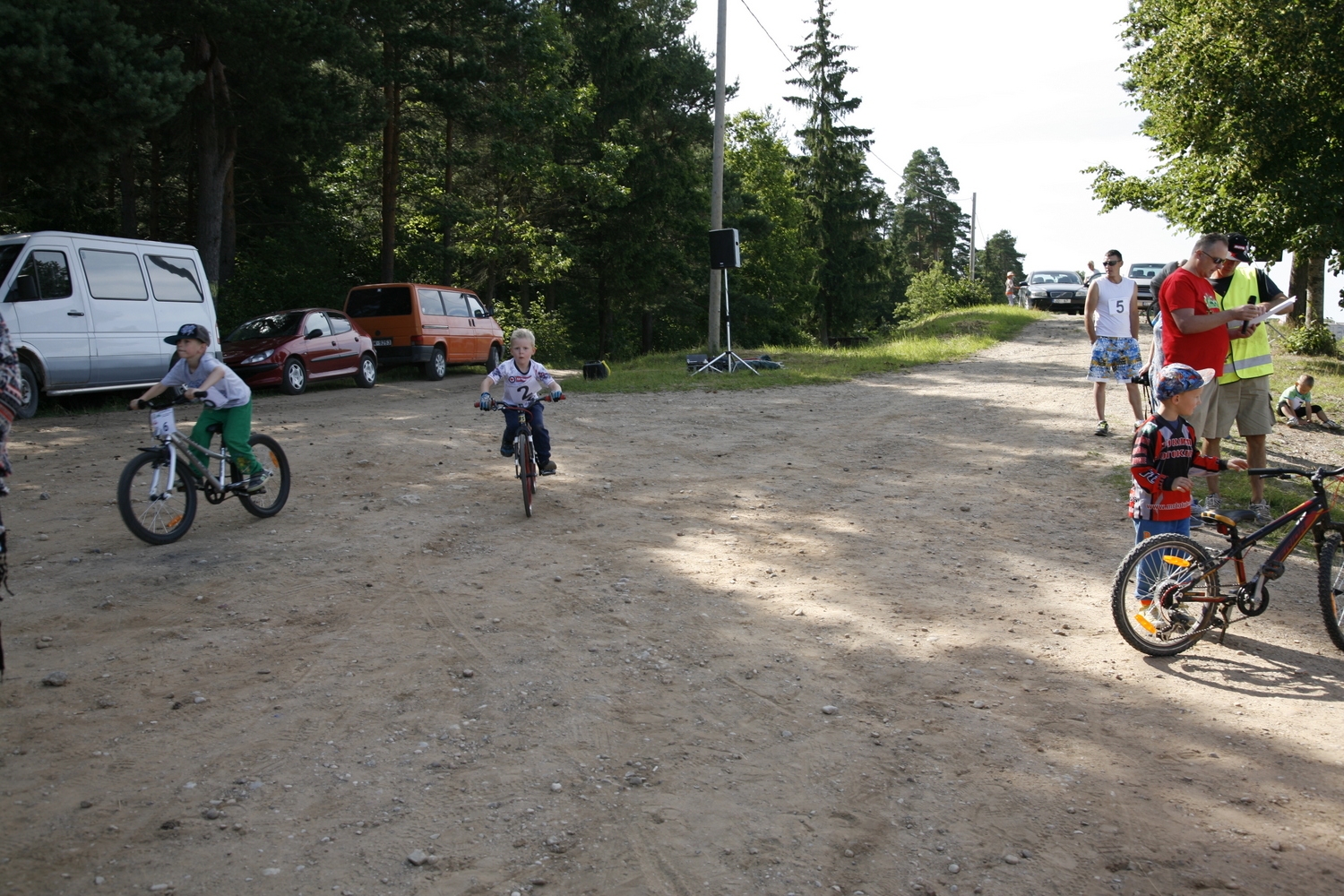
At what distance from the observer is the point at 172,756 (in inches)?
159

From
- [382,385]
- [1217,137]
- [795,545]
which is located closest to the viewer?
[795,545]

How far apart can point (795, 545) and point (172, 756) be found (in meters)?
4.48

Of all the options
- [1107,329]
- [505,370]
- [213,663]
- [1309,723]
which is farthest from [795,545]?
[1107,329]

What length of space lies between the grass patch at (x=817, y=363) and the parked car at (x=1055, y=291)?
1027 cm

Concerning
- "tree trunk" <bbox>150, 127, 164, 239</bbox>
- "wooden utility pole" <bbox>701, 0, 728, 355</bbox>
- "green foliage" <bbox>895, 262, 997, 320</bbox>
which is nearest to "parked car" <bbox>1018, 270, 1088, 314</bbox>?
"green foliage" <bbox>895, 262, 997, 320</bbox>

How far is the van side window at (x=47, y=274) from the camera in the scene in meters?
12.7

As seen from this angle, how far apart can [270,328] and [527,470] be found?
38.0ft

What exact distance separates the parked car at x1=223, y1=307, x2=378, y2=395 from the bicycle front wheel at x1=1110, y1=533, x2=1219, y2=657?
15.1 metres

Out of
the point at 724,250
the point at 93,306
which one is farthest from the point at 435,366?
the point at 93,306

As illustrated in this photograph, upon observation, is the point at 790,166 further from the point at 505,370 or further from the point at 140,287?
the point at 505,370

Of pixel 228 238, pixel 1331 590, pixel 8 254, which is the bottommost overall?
pixel 1331 590

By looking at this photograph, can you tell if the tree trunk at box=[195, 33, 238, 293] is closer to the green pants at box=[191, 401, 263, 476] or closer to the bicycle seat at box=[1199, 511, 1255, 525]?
the green pants at box=[191, 401, 263, 476]

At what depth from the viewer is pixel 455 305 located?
21.9 metres

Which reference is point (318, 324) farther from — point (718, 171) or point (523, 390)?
point (523, 390)
